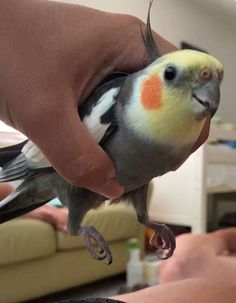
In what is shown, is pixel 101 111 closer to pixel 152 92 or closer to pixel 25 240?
pixel 152 92

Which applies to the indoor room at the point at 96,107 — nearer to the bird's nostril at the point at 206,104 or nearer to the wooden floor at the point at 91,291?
the bird's nostril at the point at 206,104

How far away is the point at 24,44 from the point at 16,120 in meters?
0.05

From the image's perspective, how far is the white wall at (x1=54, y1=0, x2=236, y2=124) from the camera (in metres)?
1.09

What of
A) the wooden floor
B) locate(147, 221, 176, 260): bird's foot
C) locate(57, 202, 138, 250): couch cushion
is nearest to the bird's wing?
locate(147, 221, 176, 260): bird's foot

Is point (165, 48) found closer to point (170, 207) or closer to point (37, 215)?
point (37, 215)

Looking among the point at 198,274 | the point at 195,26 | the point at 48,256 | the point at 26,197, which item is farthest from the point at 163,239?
the point at 195,26

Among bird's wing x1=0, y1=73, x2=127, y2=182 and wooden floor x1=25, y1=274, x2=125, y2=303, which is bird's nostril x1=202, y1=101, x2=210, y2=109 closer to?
bird's wing x1=0, y1=73, x2=127, y2=182

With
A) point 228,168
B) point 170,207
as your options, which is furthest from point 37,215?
point 228,168

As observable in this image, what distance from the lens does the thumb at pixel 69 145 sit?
303 millimetres

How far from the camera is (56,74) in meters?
0.31

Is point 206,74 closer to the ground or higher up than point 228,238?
higher up

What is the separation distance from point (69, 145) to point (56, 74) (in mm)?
50

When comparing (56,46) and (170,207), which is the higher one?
(56,46)

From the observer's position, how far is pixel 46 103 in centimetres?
30
